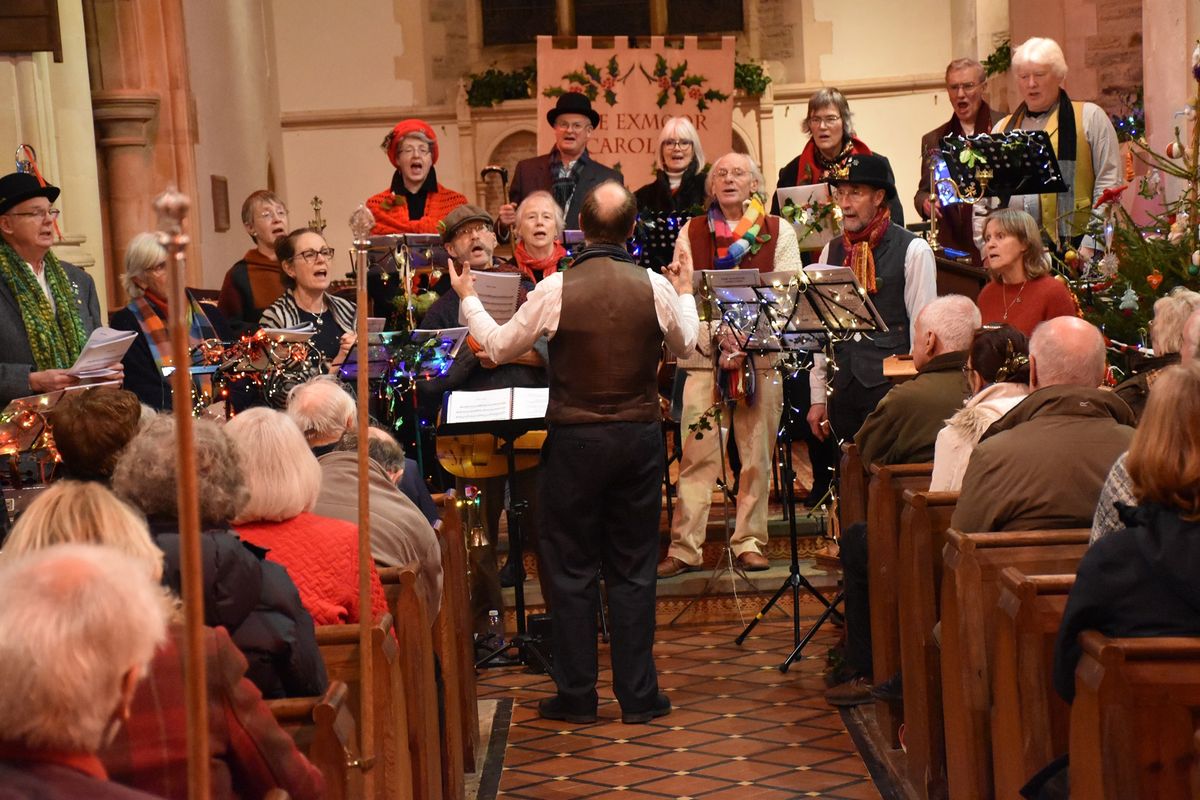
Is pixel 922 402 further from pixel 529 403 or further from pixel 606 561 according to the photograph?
Answer: pixel 529 403

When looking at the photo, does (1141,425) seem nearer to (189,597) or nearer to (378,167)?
(189,597)

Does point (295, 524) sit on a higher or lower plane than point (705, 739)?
higher

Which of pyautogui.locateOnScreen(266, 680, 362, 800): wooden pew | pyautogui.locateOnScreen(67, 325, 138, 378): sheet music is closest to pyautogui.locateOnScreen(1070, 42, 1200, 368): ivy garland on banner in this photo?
pyautogui.locateOnScreen(67, 325, 138, 378): sheet music

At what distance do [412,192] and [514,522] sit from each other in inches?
84.1

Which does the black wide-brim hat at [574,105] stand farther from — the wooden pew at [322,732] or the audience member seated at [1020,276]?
the wooden pew at [322,732]

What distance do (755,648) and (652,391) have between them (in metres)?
1.41

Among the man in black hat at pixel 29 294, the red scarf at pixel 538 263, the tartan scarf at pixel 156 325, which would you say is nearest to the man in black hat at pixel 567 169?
the red scarf at pixel 538 263

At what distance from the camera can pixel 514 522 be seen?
6.01 m

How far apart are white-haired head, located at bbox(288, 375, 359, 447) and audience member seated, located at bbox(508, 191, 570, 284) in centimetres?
202

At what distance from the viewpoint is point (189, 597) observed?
1505mm

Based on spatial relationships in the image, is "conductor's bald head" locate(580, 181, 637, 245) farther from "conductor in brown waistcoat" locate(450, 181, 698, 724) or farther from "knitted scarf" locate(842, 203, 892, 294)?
"knitted scarf" locate(842, 203, 892, 294)

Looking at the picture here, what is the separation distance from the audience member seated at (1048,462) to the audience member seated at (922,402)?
1.14 m

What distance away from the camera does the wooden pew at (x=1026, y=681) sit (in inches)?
132

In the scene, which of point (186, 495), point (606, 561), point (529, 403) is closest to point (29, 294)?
point (529, 403)
